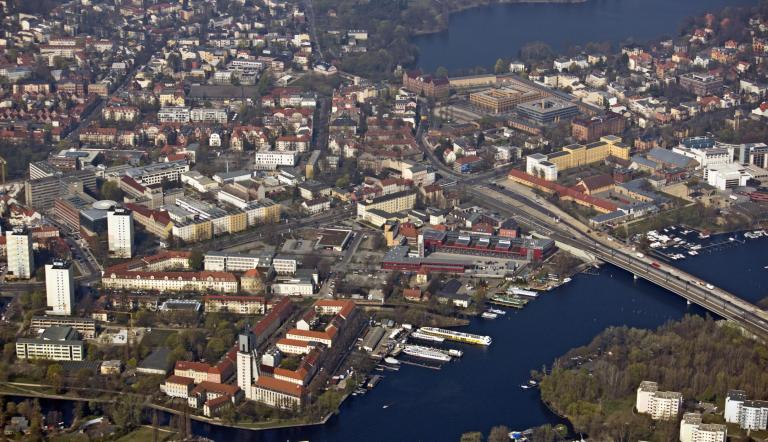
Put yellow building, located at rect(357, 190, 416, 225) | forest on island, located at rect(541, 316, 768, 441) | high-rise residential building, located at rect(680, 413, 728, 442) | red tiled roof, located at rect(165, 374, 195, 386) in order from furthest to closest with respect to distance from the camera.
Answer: yellow building, located at rect(357, 190, 416, 225) → red tiled roof, located at rect(165, 374, 195, 386) → forest on island, located at rect(541, 316, 768, 441) → high-rise residential building, located at rect(680, 413, 728, 442)

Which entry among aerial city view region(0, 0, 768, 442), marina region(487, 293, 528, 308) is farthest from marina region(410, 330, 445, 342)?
marina region(487, 293, 528, 308)

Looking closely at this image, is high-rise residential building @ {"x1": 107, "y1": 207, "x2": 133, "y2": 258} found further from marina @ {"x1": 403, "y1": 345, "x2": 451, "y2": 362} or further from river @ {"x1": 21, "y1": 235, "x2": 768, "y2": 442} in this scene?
river @ {"x1": 21, "y1": 235, "x2": 768, "y2": 442}

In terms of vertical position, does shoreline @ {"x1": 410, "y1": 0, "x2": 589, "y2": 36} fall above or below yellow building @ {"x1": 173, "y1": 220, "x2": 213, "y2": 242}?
above

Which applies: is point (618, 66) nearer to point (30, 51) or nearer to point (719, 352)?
point (30, 51)

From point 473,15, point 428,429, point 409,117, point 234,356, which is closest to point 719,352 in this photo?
point 428,429

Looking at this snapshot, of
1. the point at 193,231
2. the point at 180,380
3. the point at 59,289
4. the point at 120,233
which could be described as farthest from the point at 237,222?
the point at 180,380
